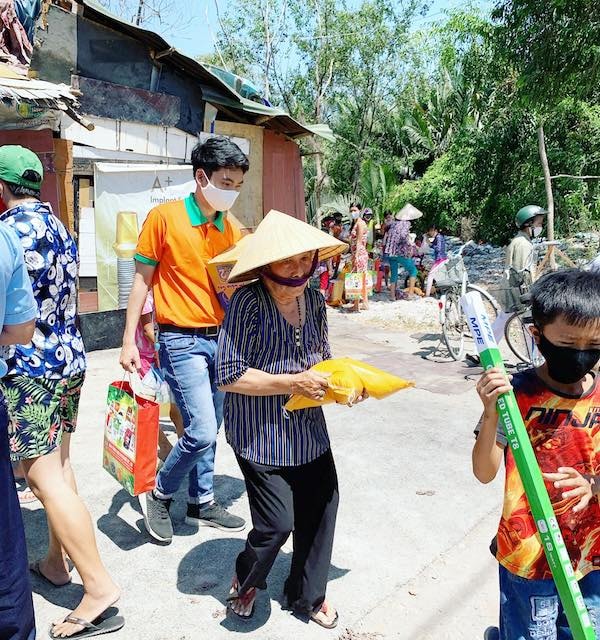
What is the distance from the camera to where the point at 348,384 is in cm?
222

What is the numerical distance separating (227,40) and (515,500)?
62.8 ft

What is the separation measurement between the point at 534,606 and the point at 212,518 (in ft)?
6.53

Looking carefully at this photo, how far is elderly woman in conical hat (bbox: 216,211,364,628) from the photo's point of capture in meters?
2.37

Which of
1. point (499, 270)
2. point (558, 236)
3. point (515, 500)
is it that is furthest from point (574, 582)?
point (558, 236)

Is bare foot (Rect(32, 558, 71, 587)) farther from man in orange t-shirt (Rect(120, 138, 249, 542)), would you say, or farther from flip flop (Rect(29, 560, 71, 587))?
man in orange t-shirt (Rect(120, 138, 249, 542))

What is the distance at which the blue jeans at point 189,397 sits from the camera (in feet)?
9.93

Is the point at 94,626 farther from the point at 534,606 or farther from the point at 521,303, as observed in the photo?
the point at 521,303

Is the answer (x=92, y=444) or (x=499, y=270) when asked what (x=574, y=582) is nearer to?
(x=92, y=444)

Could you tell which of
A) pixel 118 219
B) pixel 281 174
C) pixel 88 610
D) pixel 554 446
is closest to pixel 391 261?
pixel 281 174

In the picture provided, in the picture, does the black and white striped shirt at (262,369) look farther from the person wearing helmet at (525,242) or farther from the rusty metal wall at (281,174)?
the rusty metal wall at (281,174)

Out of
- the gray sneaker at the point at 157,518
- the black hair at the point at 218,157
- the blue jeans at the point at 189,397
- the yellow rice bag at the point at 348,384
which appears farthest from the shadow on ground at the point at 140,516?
the black hair at the point at 218,157

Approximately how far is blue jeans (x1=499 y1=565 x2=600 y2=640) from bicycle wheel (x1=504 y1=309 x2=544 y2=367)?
4.57m

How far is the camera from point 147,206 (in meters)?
7.87

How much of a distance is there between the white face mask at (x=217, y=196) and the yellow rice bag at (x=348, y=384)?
1.17 meters
